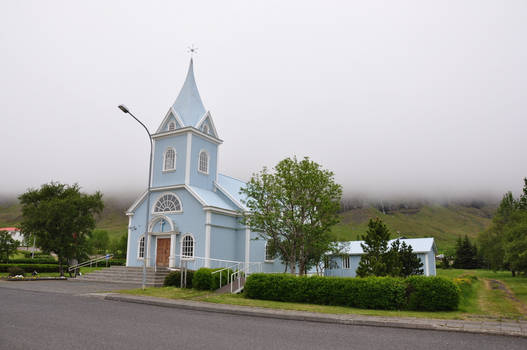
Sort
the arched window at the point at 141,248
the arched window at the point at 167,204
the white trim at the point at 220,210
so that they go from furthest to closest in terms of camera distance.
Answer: the arched window at the point at 141,248, the arched window at the point at 167,204, the white trim at the point at 220,210

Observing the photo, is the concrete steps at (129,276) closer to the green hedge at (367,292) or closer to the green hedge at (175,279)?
the green hedge at (175,279)

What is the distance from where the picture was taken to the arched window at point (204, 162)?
30172mm

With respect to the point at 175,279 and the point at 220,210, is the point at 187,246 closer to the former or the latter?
the point at 220,210

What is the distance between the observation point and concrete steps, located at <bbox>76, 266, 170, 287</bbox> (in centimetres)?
2308

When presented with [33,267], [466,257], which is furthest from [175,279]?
[466,257]

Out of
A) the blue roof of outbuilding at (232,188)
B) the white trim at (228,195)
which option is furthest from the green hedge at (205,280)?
the white trim at (228,195)

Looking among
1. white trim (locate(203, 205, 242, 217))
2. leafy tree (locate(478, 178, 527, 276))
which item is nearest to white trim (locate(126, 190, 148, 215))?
white trim (locate(203, 205, 242, 217))

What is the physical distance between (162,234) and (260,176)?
10015mm

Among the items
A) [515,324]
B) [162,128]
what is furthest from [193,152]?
[515,324]

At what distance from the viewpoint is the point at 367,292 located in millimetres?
14773

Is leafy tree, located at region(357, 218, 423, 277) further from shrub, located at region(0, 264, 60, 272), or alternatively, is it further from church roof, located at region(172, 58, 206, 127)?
shrub, located at region(0, 264, 60, 272)

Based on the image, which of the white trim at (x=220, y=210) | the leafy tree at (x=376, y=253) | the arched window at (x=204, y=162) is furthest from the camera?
the arched window at (x=204, y=162)

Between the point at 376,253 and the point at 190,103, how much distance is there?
61.0 feet

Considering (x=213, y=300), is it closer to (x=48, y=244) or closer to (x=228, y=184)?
(x=228, y=184)
